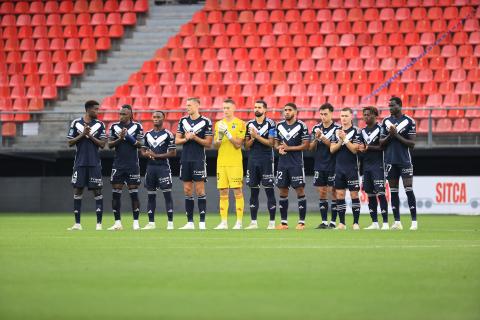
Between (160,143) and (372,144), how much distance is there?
143 inches

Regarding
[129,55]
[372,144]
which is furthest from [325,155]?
[129,55]

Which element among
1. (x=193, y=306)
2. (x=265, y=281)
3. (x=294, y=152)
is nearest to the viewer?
(x=193, y=306)

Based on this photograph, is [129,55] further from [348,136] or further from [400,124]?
[400,124]

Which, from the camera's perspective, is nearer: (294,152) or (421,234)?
(421,234)

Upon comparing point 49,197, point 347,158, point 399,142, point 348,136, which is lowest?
point 49,197

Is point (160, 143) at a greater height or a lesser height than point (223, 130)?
lesser

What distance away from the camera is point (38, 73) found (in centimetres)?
2966

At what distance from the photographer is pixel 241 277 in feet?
27.9

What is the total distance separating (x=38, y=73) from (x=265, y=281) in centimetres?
2272

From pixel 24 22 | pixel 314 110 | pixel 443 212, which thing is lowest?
pixel 443 212

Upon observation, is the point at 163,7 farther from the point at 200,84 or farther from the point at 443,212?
the point at 443,212

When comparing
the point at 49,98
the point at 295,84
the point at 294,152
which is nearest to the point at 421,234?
the point at 294,152

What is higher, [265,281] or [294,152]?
[294,152]

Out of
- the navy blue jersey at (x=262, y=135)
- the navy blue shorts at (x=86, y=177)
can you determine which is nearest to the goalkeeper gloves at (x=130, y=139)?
the navy blue shorts at (x=86, y=177)
